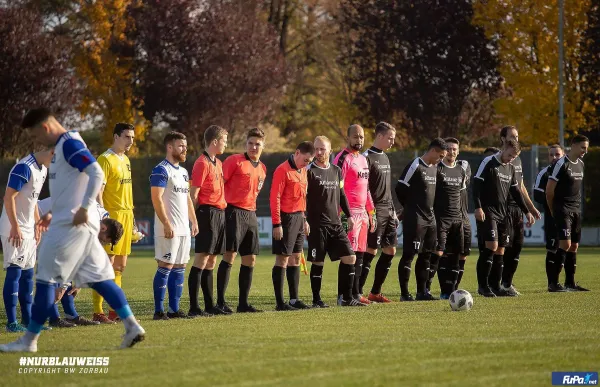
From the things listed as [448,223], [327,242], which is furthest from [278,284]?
[448,223]

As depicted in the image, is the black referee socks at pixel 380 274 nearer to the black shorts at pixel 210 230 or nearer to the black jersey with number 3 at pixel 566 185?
the black shorts at pixel 210 230

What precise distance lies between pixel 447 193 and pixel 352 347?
6.66m

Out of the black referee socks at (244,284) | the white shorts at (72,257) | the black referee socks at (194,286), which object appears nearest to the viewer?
the white shorts at (72,257)

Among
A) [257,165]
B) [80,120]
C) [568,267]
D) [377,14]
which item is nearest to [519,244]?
[568,267]

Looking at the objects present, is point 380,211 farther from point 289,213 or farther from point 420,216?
point 289,213

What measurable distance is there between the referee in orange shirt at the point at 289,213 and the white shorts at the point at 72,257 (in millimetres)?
4583

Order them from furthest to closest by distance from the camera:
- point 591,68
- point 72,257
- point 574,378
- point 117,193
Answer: point 591,68, point 117,193, point 72,257, point 574,378

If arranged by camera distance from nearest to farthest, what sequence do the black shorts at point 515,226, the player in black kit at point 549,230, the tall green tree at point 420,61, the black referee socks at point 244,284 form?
1. the black referee socks at point 244,284
2. the black shorts at point 515,226
3. the player in black kit at point 549,230
4. the tall green tree at point 420,61

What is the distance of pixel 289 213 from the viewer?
14242 millimetres

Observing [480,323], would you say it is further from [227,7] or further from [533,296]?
[227,7]

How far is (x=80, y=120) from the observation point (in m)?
47.5

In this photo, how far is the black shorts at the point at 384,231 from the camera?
15.5 m

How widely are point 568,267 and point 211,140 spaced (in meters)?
6.42

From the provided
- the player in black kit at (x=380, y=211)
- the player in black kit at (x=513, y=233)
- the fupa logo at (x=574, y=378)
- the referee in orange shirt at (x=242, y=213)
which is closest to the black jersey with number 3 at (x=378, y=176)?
the player in black kit at (x=380, y=211)
